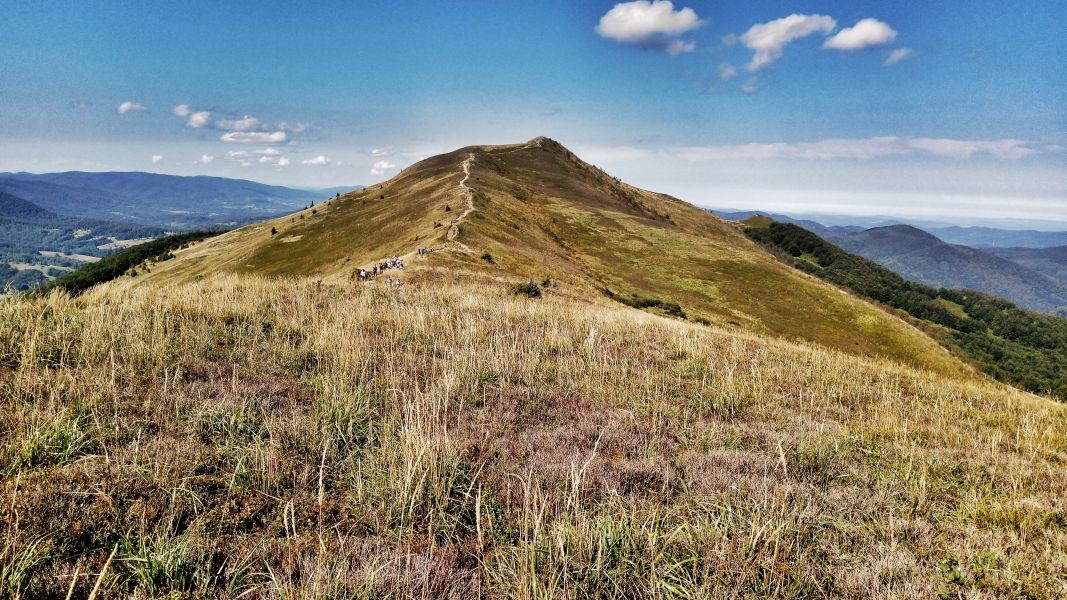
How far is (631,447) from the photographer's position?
18.1ft

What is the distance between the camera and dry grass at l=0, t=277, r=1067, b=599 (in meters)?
3.25

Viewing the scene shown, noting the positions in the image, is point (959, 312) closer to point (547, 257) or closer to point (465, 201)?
point (547, 257)

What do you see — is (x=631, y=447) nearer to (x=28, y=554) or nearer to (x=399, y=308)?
(x=28, y=554)

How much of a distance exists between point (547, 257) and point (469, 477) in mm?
42575

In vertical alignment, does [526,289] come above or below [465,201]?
below

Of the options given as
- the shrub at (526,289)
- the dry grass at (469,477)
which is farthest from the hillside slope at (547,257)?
the dry grass at (469,477)

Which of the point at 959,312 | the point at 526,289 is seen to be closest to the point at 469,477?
the point at 526,289

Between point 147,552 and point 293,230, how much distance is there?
266ft

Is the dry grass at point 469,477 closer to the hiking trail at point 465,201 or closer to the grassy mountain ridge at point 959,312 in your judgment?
the hiking trail at point 465,201

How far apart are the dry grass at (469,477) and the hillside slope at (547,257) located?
18831 millimetres

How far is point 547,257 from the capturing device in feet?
152

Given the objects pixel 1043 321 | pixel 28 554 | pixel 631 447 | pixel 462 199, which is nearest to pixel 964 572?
pixel 631 447

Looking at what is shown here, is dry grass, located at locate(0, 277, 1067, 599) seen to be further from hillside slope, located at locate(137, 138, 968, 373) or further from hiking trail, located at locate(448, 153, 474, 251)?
hiking trail, located at locate(448, 153, 474, 251)

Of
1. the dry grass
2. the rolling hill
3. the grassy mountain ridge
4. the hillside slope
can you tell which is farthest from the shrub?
the grassy mountain ridge
